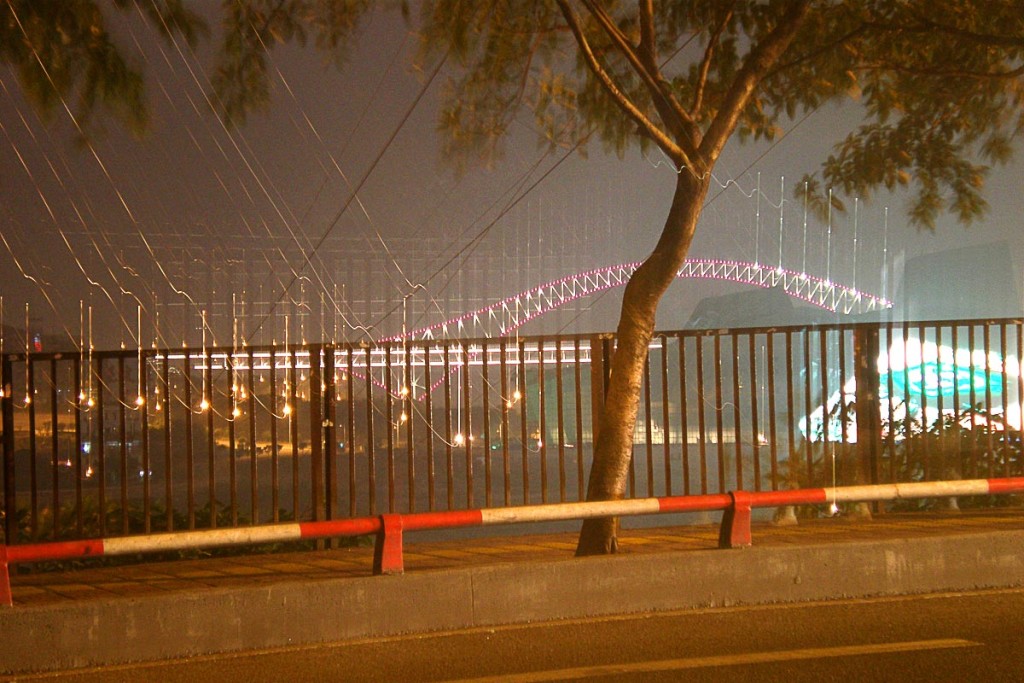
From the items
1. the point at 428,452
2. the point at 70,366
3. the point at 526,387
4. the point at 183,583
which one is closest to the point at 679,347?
the point at 526,387

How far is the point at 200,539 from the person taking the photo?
6.95 m

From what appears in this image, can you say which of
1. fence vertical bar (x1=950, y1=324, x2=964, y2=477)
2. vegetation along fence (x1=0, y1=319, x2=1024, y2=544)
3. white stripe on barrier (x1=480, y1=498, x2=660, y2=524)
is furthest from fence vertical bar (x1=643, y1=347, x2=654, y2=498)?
fence vertical bar (x1=950, y1=324, x2=964, y2=477)

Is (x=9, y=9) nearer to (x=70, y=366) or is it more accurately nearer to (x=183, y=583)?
(x=70, y=366)

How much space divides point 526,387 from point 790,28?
12.3 ft

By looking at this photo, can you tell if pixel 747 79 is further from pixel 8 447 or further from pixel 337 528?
pixel 8 447

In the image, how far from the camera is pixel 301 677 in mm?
6242

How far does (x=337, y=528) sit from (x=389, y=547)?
1.34ft

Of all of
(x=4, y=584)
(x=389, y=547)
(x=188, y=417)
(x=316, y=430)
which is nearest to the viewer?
(x=4, y=584)

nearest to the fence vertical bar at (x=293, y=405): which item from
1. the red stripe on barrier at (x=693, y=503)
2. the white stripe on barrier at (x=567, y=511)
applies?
the white stripe on barrier at (x=567, y=511)

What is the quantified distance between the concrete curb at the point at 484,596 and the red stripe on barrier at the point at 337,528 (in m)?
0.32

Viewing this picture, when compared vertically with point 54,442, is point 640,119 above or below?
above

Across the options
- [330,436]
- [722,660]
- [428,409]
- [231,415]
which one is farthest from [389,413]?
[722,660]

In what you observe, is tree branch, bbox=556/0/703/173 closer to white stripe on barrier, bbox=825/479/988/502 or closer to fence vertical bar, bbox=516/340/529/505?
fence vertical bar, bbox=516/340/529/505

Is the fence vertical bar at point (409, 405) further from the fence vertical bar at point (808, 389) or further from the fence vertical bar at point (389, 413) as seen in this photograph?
the fence vertical bar at point (808, 389)
